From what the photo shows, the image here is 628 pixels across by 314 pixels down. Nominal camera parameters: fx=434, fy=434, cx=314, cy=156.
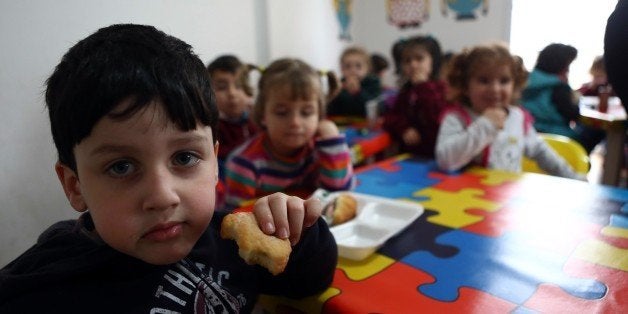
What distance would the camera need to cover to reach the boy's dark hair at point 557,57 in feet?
8.75

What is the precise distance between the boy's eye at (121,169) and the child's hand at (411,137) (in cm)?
183

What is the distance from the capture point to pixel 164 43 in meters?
0.57

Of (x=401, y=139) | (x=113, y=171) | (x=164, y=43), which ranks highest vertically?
(x=164, y=43)

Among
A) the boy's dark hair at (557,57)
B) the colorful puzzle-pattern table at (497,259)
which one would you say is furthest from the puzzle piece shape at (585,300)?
the boy's dark hair at (557,57)

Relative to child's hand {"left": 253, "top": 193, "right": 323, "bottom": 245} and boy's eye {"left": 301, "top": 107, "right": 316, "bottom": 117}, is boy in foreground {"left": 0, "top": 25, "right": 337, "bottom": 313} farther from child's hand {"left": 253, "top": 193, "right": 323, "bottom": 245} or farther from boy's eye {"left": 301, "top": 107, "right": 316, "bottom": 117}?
boy's eye {"left": 301, "top": 107, "right": 316, "bottom": 117}

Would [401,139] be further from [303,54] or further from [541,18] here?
[541,18]

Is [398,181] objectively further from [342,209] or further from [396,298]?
[396,298]

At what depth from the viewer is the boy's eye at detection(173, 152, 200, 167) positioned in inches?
21.6

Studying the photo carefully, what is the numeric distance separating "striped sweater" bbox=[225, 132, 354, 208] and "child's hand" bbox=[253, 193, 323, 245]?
573 mm

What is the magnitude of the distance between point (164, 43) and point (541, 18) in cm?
352

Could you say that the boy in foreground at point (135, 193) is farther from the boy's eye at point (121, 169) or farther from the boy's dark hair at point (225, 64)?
the boy's dark hair at point (225, 64)

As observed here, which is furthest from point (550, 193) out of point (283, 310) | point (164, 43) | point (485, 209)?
point (164, 43)

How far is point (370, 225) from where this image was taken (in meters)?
0.85

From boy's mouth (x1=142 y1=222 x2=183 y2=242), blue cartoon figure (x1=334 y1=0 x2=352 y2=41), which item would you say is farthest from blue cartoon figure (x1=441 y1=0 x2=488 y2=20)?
boy's mouth (x1=142 y1=222 x2=183 y2=242)
